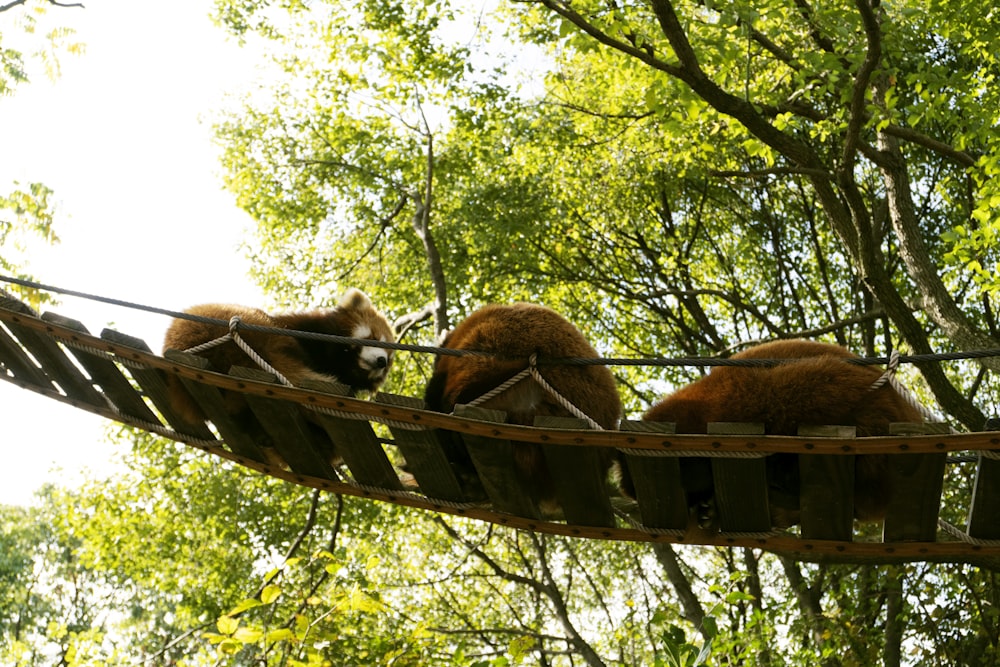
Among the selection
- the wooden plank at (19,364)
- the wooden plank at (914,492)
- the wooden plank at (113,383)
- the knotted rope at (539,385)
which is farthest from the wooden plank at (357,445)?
the wooden plank at (914,492)

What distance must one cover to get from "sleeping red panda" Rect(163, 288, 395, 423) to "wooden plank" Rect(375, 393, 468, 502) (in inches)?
12.0

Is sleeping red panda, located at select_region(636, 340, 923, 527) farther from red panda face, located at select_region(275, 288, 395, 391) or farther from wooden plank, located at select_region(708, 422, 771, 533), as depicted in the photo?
red panda face, located at select_region(275, 288, 395, 391)

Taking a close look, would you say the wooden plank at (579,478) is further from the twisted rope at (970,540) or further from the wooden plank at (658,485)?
the twisted rope at (970,540)

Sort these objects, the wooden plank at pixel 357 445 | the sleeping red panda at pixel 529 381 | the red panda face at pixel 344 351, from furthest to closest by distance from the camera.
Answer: the red panda face at pixel 344 351 → the sleeping red panda at pixel 529 381 → the wooden plank at pixel 357 445

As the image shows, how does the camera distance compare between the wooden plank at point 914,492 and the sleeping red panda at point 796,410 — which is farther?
the sleeping red panda at point 796,410

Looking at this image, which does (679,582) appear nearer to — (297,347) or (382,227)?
(382,227)

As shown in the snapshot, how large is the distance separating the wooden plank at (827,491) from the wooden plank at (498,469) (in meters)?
0.87

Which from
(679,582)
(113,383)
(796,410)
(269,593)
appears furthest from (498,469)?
(679,582)

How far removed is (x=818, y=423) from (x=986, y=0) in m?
5.00

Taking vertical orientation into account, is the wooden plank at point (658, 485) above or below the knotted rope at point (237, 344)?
below

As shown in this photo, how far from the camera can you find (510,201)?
34.0 ft

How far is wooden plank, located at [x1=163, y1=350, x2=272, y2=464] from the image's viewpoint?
3.02 metres

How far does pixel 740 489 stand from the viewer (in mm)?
2646

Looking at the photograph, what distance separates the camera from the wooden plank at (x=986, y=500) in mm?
2498
